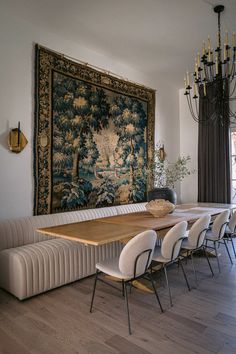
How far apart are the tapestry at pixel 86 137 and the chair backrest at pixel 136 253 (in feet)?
6.56

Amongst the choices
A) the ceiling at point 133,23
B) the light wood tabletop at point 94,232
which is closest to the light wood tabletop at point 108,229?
the light wood tabletop at point 94,232

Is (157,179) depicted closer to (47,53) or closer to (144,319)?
(47,53)

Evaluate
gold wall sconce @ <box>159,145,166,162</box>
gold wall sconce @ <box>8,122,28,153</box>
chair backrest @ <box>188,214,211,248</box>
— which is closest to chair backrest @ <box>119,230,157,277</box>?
chair backrest @ <box>188,214,211,248</box>

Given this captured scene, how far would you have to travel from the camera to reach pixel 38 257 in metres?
2.82

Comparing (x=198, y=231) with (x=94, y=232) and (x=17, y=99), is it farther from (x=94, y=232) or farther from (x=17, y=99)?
(x=17, y=99)

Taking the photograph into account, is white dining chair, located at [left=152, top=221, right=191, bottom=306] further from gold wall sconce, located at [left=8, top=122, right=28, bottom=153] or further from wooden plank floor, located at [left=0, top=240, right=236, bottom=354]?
gold wall sconce, located at [left=8, top=122, right=28, bottom=153]

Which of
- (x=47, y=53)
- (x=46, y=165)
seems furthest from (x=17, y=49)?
(x=46, y=165)

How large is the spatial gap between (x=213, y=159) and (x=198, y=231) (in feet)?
10.4

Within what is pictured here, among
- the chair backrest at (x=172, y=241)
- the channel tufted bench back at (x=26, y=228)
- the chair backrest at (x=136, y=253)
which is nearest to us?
the chair backrest at (x=136, y=253)

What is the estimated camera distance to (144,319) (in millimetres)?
2342

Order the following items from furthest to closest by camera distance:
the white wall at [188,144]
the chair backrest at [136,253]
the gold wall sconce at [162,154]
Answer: the white wall at [188,144] < the gold wall sconce at [162,154] < the chair backrest at [136,253]

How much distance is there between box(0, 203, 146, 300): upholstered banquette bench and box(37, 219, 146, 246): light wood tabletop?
41 cm

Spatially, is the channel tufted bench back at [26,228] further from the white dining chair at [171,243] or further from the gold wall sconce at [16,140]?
the white dining chair at [171,243]

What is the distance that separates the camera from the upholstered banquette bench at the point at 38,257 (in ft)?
8.95
